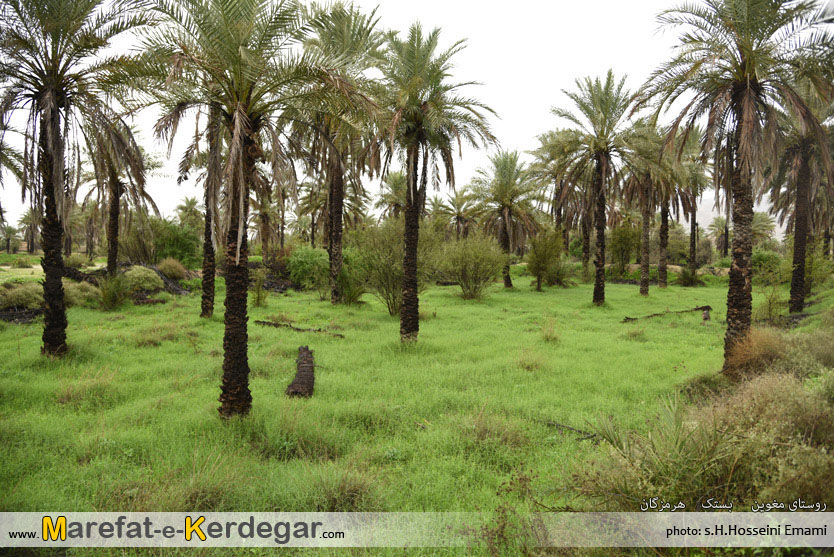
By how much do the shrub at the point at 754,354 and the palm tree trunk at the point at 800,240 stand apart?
11.3 metres

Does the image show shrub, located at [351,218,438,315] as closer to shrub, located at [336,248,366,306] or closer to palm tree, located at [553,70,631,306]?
shrub, located at [336,248,366,306]

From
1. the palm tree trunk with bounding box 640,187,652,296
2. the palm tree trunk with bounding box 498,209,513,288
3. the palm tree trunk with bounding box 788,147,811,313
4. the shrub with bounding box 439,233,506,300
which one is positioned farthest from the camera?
the palm tree trunk with bounding box 498,209,513,288

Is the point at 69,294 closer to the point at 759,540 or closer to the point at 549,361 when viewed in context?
the point at 549,361

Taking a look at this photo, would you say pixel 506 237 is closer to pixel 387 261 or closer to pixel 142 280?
pixel 387 261

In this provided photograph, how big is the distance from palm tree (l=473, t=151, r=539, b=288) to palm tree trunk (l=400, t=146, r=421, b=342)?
17.3m

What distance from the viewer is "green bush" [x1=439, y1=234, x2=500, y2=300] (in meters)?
22.2

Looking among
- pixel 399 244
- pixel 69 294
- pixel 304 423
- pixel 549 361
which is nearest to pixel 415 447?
pixel 304 423

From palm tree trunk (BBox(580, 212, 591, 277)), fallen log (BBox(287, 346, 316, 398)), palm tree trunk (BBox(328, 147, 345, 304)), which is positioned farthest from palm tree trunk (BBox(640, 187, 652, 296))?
fallen log (BBox(287, 346, 316, 398))

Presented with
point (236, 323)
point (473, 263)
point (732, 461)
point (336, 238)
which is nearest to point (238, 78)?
point (236, 323)

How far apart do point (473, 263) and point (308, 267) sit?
453 inches

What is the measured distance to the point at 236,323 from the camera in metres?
6.82

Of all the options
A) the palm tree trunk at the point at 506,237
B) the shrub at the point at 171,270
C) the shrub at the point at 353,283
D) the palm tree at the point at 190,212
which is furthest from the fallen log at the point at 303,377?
the palm tree at the point at 190,212

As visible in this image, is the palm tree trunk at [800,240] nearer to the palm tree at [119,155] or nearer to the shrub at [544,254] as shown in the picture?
the shrub at [544,254]

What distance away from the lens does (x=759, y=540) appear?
9.61ft
